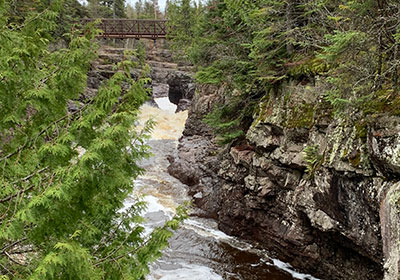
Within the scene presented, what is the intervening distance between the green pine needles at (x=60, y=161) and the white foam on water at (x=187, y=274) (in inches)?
206

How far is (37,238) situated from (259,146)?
8.61m

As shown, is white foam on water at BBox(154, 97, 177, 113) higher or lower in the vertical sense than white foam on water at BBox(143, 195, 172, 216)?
higher

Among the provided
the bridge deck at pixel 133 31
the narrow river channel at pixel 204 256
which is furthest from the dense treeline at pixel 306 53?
the bridge deck at pixel 133 31

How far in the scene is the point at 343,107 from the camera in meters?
7.58

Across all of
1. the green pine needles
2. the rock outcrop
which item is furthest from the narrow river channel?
the rock outcrop

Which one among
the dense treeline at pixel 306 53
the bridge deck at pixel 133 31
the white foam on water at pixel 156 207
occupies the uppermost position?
the bridge deck at pixel 133 31

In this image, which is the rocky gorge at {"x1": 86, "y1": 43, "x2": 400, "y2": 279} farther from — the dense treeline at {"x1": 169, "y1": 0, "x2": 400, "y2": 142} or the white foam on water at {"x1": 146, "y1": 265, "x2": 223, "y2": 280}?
the white foam on water at {"x1": 146, "y1": 265, "x2": 223, "y2": 280}

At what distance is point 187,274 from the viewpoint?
31.1 ft

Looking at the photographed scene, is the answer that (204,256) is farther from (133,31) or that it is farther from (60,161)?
(133,31)

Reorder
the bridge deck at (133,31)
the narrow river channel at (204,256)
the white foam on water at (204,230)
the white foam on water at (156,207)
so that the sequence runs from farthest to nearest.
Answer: the bridge deck at (133,31) < the white foam on water at (156,207) < the white foam on water at (204,230) < the narrow river channel at (204,256)

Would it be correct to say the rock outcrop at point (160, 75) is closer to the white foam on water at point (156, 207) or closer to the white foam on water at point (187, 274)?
the white foam on water at point (156, 207)

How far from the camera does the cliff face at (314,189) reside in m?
6.28

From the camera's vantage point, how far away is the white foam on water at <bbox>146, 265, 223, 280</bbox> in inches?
364

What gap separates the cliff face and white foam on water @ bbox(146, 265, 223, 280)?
2.50 m
